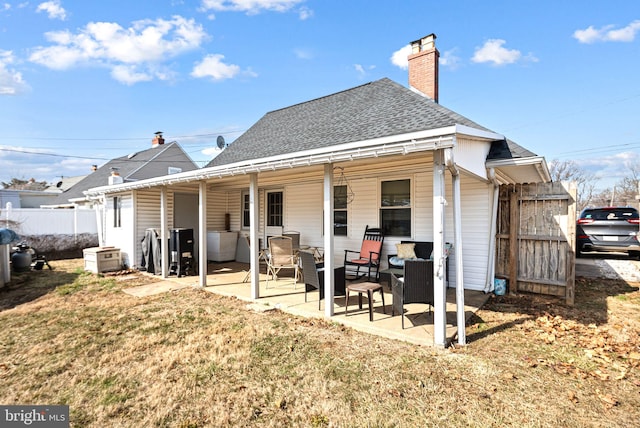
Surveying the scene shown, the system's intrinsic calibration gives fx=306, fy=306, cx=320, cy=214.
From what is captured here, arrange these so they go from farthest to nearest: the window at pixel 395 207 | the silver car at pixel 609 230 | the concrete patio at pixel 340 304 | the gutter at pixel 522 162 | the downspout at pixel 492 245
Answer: the silver car at pixel 609 230 < the window at pixel 395 207 < the downspout at pixel 492 245 < the gutter at pixel 522 162 < the concrete patio at pixel 340 304

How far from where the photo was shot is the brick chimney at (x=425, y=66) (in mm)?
7918

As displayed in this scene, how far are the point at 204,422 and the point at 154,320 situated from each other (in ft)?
9.40

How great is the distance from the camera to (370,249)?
7.03 m

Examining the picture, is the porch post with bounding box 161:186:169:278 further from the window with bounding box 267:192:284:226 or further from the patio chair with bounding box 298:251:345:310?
the patio chair with bounding box 298:251:345:310

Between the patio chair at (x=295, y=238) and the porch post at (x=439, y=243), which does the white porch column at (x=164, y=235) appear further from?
the porch post at (x=439, y=243)

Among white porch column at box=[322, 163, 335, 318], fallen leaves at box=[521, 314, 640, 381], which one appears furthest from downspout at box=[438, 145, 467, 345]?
white porch column at box=[322, 163, 335, 318]

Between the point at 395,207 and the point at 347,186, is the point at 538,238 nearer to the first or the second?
the point at 395,207

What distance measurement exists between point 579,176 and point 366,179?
3320 centimetres

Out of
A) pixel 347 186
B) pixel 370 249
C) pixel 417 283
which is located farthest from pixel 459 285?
pixel 347 186

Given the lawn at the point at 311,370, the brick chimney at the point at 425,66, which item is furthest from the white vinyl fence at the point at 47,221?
the brick chimney at the point at 425,66

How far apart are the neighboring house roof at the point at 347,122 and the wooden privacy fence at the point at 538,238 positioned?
1040 millimetres

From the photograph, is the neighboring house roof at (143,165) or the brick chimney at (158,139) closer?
the neighboring house roof at (143,165)

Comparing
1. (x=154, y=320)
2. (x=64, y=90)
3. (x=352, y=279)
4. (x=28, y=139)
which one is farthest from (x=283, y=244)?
(x=28, y=139)

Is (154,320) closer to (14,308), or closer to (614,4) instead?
(14,308)
